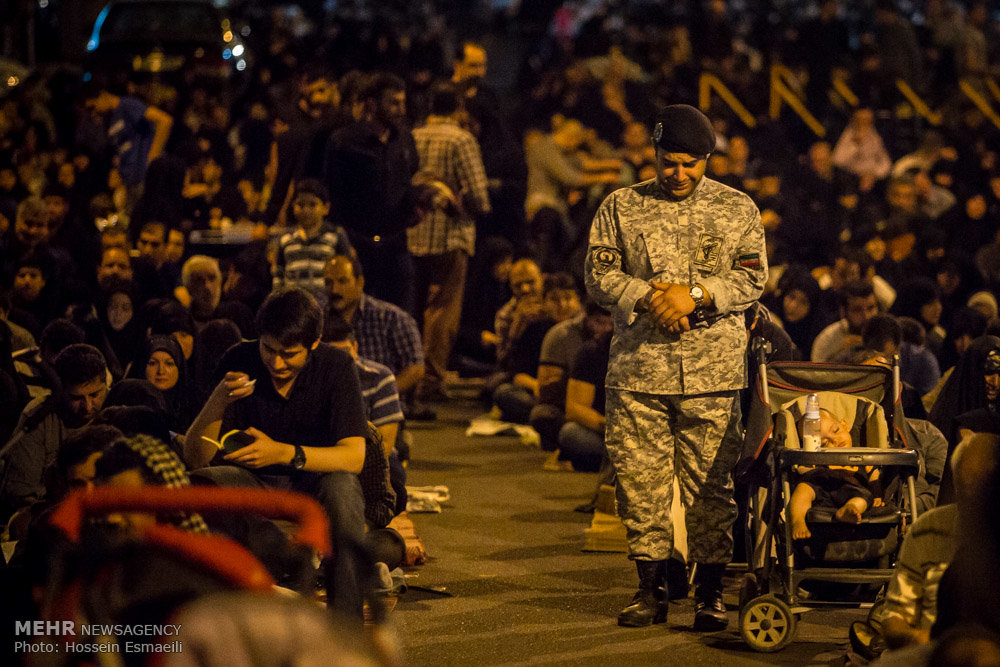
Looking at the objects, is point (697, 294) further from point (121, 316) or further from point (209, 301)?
point (121, 316)

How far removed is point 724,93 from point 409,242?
8.21 m

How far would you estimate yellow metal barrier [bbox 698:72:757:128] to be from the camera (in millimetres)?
19766

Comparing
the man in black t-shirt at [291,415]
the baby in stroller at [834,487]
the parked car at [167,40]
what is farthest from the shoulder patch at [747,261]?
the parked car at [167,40]

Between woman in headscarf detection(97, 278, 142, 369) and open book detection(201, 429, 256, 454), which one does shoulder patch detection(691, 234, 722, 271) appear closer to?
open book detection(201, 429, 256, 454)

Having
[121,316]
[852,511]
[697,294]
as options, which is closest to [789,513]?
[852,511]

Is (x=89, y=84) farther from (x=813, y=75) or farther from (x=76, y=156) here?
(x=813, y=75)

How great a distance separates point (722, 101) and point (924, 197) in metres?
3.27

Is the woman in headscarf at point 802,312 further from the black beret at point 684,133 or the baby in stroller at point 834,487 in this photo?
the black beret at point 684,133

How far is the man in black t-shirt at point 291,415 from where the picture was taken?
6430 millimetres

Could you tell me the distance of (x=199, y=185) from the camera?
1453 cm

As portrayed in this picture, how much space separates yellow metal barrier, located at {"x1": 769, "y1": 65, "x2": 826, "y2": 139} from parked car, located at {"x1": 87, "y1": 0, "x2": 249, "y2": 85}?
6.60 m


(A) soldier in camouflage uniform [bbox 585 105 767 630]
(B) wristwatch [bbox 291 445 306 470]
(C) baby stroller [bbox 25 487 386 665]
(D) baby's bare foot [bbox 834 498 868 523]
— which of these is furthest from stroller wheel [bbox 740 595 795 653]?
(C) baby stroller [bbox 25 487 386 665]

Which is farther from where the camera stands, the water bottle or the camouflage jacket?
the water bottle

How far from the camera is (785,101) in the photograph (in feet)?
68.2
